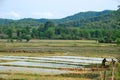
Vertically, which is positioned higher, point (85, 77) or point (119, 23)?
point (119, 23)

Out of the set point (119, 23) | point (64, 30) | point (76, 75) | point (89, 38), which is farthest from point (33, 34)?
point (76, 75)

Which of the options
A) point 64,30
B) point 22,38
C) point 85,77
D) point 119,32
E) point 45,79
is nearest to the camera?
point 45,79

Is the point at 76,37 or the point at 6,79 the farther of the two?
the point at 76,37

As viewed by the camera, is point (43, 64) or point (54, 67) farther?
point (43, 64)

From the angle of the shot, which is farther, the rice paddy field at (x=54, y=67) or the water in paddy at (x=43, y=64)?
the water in paddy at (x=43, y=64)

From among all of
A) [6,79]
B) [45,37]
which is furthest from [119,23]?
[45,37]

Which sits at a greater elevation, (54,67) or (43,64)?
(54,67)

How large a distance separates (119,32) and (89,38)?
2550 inches

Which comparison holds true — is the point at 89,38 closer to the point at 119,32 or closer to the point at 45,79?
the point at 119,32

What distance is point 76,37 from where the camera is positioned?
301 feet

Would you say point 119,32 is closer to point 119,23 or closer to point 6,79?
point 119,23

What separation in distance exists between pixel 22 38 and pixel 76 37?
52.6ft

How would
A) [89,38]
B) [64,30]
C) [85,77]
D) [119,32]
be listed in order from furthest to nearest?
[64,30] → [89,38] → [119,32] → [85,77]

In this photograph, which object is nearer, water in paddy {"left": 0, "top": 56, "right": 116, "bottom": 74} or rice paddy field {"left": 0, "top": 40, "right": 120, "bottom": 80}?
rice paddy field {"left": 0, "top": 40, "right": 120, "bottom": 80}
